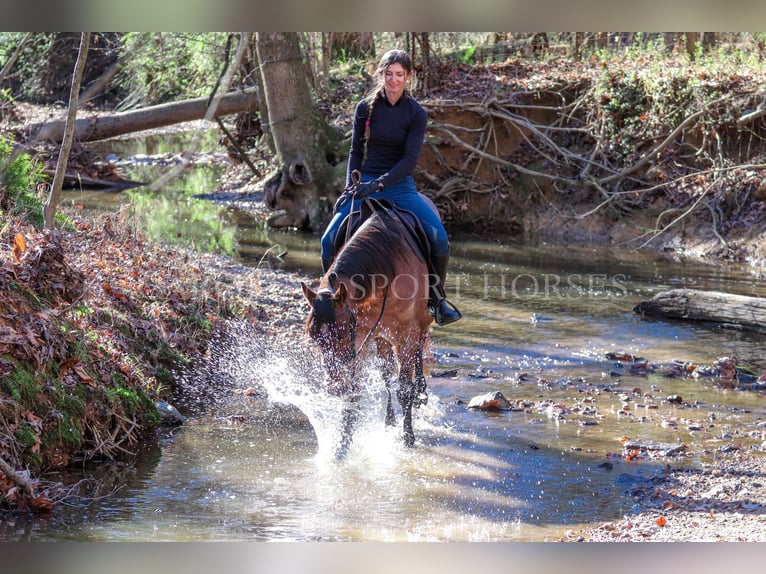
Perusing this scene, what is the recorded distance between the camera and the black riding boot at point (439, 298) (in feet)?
22.2

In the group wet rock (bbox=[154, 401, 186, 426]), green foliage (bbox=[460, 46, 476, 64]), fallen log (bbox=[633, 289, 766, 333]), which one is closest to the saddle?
wet rock (bbox=[154, 401, 186, 426])

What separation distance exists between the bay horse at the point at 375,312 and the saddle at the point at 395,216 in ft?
0.08

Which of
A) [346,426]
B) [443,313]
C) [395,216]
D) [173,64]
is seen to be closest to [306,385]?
[346,426]

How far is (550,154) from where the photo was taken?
1688 cm

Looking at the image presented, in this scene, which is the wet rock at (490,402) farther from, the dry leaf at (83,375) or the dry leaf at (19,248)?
the dry leaf at (19,248)

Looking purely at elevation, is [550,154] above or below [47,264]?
above

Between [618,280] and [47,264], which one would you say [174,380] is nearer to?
[47,264]

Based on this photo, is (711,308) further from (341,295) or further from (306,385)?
(341,295)

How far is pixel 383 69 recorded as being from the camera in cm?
635

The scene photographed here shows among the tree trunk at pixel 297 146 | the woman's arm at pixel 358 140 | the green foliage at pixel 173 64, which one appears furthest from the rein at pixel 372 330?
the green foliage at pixel 173 64

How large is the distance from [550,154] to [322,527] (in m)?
13.3

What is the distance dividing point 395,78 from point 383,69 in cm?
13

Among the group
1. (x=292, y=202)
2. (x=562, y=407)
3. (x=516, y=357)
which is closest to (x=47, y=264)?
(x=562, y=407)

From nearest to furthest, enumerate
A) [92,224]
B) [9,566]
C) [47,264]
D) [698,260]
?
[9,566] < [47,264] < [92,224] < [698,260]
